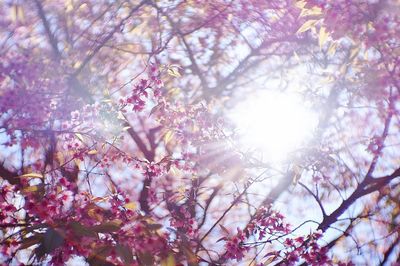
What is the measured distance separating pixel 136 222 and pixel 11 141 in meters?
2.46

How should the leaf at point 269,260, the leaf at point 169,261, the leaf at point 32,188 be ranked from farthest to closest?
the leaf at point 269,260 < the leaf at point 32,188 < the leaf at point 169,261

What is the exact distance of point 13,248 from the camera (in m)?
2.98

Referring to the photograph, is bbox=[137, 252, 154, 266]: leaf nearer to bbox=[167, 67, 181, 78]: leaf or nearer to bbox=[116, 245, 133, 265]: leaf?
bbox=[116, 245, 133, 265]: leaf

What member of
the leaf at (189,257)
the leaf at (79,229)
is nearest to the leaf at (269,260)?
the leaf at (189,257)

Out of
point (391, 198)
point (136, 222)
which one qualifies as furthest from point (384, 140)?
point (136, 222)

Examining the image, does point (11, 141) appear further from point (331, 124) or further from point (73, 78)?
point (331, 124)

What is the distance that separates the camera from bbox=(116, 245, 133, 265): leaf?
188 cm

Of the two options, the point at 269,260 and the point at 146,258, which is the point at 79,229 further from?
the point at 269,260

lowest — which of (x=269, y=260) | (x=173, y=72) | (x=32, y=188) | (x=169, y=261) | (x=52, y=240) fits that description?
(x=52, y=240)

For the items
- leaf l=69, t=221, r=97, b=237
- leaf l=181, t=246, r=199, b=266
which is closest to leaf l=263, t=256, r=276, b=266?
leaf l=181, t=246, r=199, b=266

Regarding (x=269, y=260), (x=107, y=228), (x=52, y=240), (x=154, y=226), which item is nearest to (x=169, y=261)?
(x=154, y=226)

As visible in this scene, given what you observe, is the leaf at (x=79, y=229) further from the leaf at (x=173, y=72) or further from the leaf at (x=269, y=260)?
the leaf at (x=173, y=72)

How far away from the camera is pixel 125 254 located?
190 cm

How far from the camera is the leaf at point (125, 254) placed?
1881mm
